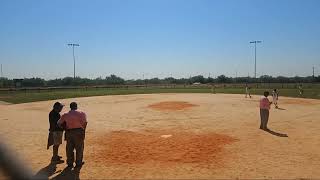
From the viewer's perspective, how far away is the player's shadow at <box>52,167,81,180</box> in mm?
9961

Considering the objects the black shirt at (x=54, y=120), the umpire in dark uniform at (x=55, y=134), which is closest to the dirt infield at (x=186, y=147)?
the umpire in dark uniform at (x=55, y=134)

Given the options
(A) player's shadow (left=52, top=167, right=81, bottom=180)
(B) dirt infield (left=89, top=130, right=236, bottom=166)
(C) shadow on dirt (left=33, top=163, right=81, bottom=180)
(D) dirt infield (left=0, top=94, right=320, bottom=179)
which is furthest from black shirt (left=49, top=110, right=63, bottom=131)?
(B) dirt infield (left=89, top=130, right=236, bottom=166)

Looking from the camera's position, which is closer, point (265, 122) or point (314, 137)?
point (314, 137)

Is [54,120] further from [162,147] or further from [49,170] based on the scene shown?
[162,147]

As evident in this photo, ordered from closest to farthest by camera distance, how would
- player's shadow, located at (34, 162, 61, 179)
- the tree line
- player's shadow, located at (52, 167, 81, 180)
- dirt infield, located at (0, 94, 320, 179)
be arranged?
player's shadow, located at (52, 167, 81, 180) → player's shadow, located at (34, 162, 61, 179) → dirt infield, located at (0, 94, 320, 179) → the tree line

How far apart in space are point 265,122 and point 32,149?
10432 millimetres

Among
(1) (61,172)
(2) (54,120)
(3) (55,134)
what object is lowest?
(1) (61,172)

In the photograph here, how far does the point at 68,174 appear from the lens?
10.3 meters

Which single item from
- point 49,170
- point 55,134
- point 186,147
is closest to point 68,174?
point 49,170

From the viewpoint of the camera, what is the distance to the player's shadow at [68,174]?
9.96 m

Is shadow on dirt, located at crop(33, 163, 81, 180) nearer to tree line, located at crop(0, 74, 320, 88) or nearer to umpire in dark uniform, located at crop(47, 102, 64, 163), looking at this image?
umpire in dark uniform, located at crop(47, 102, 64, 163)

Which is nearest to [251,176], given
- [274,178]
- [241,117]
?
[274,178]

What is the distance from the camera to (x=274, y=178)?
9852 millimetres

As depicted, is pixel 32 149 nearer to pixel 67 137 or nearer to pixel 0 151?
pixel 67 137
